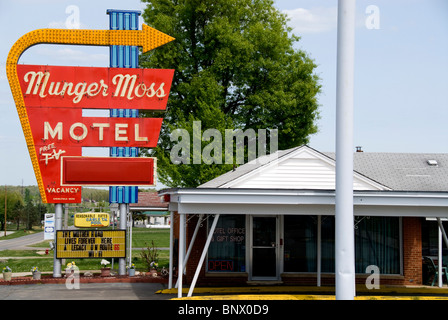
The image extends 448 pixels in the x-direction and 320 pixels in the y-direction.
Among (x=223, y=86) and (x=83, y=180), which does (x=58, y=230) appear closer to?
(x=83, y=180)

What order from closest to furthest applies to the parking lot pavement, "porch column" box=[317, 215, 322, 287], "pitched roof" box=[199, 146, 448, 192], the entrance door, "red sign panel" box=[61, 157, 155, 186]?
1. the parking lot pavement
2. "porch column" box=[317, 215, 322, 287]
3. the entrance door
4. "pitched roof" box=[199, 146, 448, 192]
5. "red sign panel" box=[61, 157, 155, 186]

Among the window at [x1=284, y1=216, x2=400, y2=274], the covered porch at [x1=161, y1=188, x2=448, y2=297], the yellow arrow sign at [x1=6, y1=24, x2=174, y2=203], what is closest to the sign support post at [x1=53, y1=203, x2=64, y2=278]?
the yellow arrow sign at [x1=6, y1=24, x2=174, y2=203]

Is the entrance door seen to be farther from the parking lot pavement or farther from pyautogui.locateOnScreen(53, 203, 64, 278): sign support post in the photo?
pyautogui.locateOnScreen(53, 203, 64, 278): sign support post

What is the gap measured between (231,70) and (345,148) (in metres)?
26.6

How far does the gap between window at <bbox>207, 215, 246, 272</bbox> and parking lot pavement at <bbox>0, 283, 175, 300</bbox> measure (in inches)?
88.4

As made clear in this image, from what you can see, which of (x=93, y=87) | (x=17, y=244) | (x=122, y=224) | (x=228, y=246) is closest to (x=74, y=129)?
(x=93, y=87)

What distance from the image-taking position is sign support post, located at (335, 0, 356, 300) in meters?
12.0

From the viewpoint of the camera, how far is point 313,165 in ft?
62.2

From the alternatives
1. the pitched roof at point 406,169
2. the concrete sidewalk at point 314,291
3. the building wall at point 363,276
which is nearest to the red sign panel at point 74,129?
the building wall at point 363,276

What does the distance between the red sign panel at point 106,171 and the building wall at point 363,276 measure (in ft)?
11.8

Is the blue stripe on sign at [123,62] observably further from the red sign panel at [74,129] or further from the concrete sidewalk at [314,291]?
the concrete sidewalk at [314,291]

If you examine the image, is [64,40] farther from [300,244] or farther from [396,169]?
[396,169]

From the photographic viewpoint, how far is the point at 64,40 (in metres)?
24.1

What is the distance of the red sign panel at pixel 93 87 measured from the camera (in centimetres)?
2327
